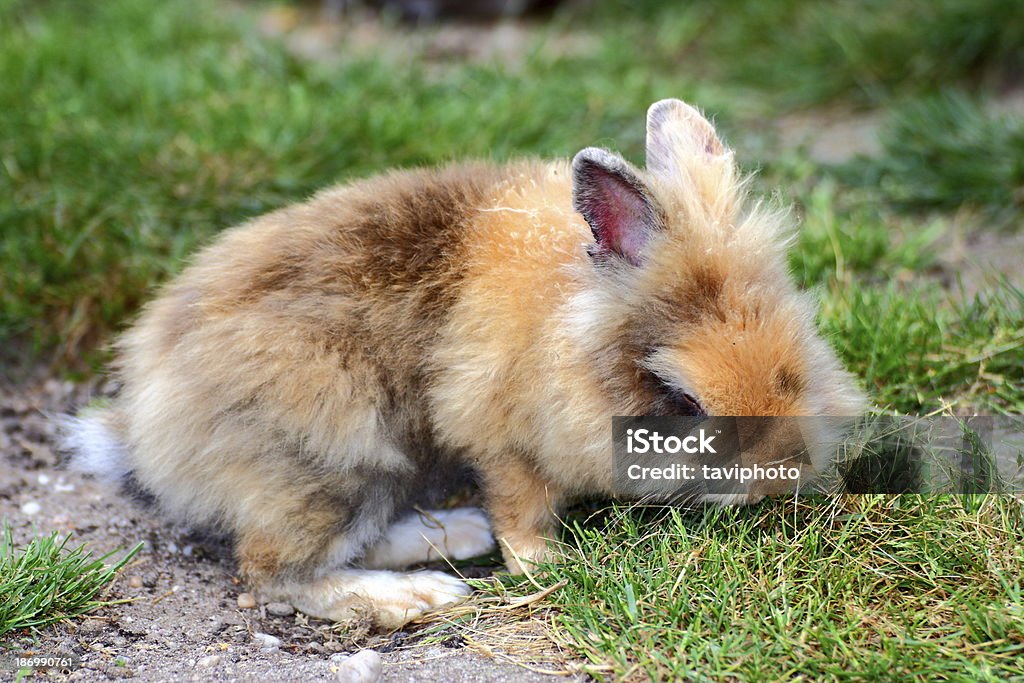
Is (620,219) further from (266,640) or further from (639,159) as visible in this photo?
(639,159)

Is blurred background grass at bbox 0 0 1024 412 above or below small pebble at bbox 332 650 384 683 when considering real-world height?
above

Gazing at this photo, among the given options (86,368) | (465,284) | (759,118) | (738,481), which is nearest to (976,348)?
(738,481)

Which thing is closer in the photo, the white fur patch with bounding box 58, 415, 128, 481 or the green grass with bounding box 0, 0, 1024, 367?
the white fur patch with bounding box 58, 415, 128, 481

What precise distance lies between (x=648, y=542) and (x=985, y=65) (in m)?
4.22

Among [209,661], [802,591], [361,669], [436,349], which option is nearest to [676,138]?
[436,349]

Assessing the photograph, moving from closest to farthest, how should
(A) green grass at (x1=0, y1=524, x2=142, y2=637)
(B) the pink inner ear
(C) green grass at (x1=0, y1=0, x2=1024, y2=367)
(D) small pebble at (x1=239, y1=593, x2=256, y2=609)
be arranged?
1. (B) the pink inner ear
2. (A) green grass at (x1=0, y1=524, x2=142, y2=637)
3. (D) small pebble at (x1=239, y1=593, x2=256, y2=609)
4. (C) green grass at (x1=0, y1=0, x2=1024, y2=367)

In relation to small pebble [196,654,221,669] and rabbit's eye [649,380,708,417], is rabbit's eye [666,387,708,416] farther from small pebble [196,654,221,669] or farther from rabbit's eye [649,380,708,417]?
small pebble [196,654,221,669]

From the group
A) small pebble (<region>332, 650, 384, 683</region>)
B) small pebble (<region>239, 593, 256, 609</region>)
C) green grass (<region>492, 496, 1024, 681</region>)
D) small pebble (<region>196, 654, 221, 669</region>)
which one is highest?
green grass (<region>492, 496, 1024, 681</region>)

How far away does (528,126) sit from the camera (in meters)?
5.32

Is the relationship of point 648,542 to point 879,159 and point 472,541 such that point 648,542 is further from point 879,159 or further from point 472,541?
point 879,159

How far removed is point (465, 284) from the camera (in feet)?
10.6

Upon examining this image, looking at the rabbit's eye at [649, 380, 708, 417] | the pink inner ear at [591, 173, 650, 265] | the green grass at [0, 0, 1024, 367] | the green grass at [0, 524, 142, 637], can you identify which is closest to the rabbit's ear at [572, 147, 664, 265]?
the pink inner ear at [591, 173, 650, 265]

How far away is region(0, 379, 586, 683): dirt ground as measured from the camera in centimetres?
288

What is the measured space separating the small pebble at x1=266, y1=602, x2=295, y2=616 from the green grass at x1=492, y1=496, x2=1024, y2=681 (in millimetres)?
669
